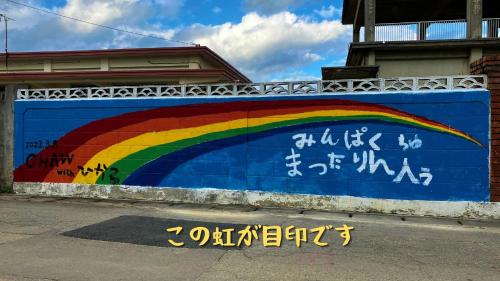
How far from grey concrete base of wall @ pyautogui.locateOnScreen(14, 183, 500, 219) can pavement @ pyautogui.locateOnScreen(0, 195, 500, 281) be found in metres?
0.25

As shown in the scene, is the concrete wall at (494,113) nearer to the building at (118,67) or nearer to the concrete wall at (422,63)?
the building at (118,67)

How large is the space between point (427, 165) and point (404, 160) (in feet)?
1.27

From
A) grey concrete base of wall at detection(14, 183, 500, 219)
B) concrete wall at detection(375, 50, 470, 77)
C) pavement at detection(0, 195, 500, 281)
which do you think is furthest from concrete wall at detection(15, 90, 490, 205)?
concrete wall at detection(375, 50, 470, 77)

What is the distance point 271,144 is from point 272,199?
103cm

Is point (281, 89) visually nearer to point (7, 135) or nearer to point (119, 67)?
point (7, 135)

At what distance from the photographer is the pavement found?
4.92 m

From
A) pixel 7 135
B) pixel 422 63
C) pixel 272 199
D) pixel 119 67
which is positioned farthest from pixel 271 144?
pixel 119 67

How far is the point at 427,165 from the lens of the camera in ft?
26.2

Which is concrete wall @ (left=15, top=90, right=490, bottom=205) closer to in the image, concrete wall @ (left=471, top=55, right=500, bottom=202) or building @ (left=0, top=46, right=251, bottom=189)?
concrete wall @ (left=471, top=55, right=500, bottom=202)

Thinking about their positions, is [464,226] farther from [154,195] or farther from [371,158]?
[154,195]

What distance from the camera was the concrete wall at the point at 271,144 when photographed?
25.8ft

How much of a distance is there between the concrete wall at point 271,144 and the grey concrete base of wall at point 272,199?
0.10 m

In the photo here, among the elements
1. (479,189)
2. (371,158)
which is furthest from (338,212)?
(479,189)

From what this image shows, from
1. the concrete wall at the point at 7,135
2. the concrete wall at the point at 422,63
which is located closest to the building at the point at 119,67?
the concrete wall at the point at 422,63
